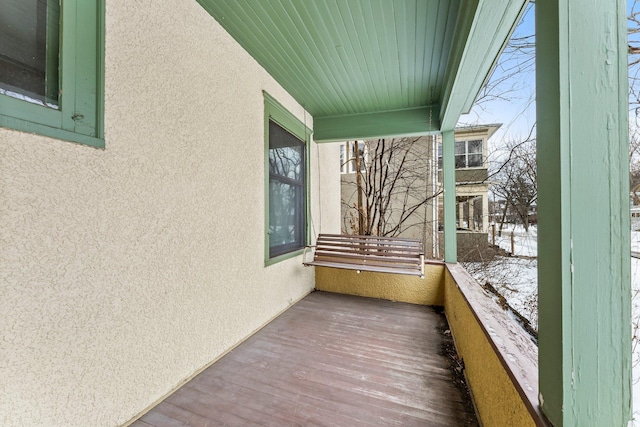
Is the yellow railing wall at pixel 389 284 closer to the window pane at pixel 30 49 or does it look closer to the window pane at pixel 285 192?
the window pane at pixel 285 192

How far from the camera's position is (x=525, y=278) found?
5.40ft

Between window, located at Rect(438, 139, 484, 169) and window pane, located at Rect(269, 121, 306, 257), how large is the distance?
2.27 metres

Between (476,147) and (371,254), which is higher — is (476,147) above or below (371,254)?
above

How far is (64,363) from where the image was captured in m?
1.18

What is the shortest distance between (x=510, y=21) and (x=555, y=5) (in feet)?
3.63

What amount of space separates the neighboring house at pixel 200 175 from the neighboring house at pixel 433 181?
1.02 metres

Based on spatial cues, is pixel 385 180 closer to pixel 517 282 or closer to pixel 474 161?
pixel 474 161

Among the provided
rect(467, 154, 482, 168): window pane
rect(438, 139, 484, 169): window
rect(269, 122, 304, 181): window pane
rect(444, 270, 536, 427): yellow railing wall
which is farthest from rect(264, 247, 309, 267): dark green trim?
rect(467, 154, 482, 168): window pane

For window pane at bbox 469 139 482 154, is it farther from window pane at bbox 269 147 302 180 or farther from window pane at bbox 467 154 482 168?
window pane at bbox 269 147 302 180

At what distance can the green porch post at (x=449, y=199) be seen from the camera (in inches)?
126

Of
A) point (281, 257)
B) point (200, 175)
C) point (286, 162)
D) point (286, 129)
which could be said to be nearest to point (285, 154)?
point (286, 162)

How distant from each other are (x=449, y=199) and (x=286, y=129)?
2.27m

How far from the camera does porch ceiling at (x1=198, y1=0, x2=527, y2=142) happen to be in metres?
1.76

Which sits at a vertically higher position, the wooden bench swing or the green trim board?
the green trim board
